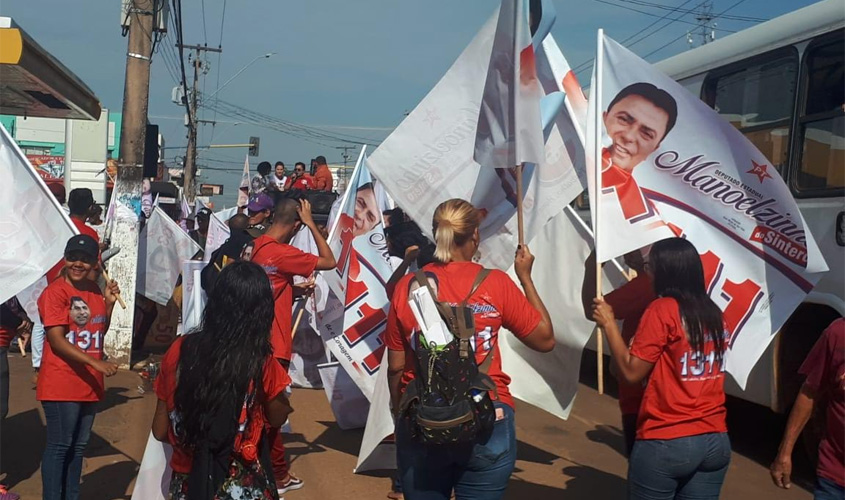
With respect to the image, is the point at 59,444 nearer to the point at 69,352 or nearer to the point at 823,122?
the point at 69,352

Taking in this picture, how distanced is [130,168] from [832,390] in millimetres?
8638

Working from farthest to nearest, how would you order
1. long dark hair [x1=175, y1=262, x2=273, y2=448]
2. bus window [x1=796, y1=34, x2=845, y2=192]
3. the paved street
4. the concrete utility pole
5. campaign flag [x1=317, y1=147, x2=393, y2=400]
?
1. the concrete utility pole
2. campaign flag [x1=317, y1=147, x2=393, y2=400]
3. bus window [x1=796, y1=34, x2=845, y2=192]
4. the paved street
5. long dark hair [x1=175, y1=262, x2=273, y2=448]

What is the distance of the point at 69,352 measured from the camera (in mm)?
4684

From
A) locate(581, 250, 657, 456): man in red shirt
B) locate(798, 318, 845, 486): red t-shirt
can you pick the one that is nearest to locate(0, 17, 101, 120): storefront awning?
locate(581, 250, 657, 456): man in red shirt

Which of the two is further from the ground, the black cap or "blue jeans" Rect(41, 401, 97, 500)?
the black cap

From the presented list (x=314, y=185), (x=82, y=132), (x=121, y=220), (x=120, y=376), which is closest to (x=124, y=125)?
(x=121, y=220)

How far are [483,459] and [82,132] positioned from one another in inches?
1591

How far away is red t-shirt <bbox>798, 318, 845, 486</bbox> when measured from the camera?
3721 mm

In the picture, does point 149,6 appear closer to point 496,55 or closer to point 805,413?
point 496,55

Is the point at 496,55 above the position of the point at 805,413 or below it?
above

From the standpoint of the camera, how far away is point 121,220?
1031 cm

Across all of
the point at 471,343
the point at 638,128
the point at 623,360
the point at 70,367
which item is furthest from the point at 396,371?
the point at 70,367

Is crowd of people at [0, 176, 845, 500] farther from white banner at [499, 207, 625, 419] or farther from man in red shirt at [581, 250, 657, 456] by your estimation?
white banner at [499, 207, 625, 419]

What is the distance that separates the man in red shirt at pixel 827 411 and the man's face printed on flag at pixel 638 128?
129cm
